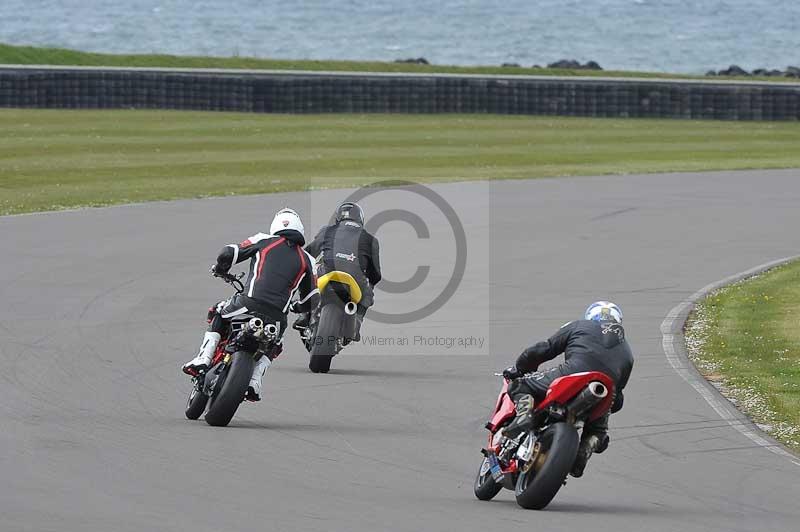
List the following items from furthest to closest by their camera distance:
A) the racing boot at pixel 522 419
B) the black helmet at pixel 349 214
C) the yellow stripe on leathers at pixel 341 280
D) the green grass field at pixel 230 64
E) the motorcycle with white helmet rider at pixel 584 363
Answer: the green grass field at pixel 230 64 → the black helmet at pixel 349 214 → the yellow stripe on leathers at pixel 341 280 → the racing boot at pixel 522 419 → the motorcycle with white helmet rider at pixel 584 363

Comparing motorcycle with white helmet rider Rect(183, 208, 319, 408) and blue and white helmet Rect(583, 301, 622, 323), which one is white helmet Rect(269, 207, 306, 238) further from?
blue and white helmet Rect(583, 301, 622, 323)

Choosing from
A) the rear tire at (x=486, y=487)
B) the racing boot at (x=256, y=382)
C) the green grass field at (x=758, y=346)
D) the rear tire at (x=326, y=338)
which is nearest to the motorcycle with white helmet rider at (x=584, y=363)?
the rear tire at (x=486, y=487)

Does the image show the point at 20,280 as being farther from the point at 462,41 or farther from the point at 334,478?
the point at 462,41

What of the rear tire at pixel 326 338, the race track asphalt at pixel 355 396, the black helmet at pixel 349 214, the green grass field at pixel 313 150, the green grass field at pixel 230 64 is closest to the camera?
the race track asphalt at pixel 355 396

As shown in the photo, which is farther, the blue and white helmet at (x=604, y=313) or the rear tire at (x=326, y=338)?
the rear tire at (x=326, y=338)

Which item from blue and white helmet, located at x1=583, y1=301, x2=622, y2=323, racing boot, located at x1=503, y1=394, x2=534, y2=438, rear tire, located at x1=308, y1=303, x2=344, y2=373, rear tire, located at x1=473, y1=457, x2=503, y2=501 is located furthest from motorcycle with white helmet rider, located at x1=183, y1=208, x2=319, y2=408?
blue and white helmet, located at x1=583, y1=301, x2=622, y2=323

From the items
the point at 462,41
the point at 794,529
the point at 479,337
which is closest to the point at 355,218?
the point at 479,337

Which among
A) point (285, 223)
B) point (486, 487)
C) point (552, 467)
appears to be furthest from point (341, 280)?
point (552, 467)

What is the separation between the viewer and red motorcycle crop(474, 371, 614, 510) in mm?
8555

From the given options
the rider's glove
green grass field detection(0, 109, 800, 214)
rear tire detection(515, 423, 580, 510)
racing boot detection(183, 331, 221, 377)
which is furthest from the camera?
green grass field detection(0, 109, 800, 214)

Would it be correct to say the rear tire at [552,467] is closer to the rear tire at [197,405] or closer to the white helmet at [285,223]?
the rear tire at [197,405]

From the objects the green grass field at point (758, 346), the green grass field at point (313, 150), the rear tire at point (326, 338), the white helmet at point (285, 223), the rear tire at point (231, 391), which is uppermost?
the white helmet at point (285, 223)

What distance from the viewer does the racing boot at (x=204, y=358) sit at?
11062 millimetres

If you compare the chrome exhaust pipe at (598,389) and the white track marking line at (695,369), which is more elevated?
the chrome exhaust pipe at (598,389)
